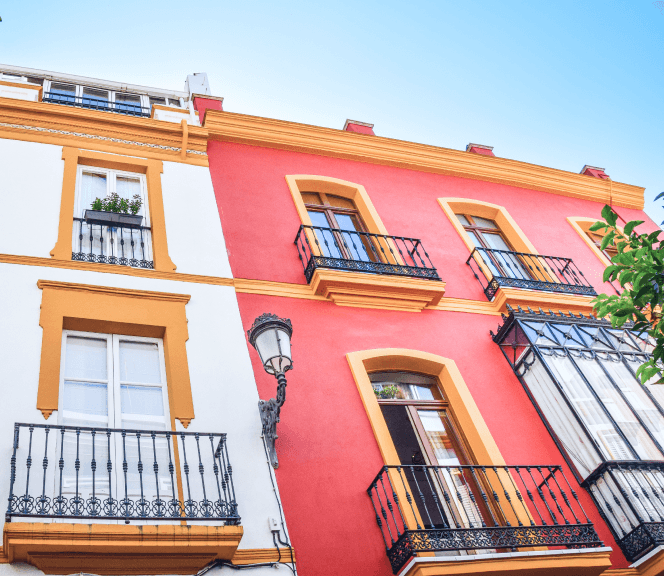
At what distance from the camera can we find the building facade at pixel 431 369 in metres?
6.51

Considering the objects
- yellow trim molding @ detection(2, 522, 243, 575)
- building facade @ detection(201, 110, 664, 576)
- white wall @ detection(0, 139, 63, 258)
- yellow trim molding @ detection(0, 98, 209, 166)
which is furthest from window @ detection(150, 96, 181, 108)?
yellow trim molding @ detection(2, 522, 243, 575)

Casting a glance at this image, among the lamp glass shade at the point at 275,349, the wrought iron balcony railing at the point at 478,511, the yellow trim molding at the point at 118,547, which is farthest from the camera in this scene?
the wrought iron balcony railing at the point at 478,511

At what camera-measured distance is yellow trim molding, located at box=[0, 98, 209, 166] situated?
380 inches

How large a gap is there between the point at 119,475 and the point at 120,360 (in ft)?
5.11

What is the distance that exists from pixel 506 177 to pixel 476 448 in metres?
6.91

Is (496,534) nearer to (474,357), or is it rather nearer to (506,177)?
(474,357)

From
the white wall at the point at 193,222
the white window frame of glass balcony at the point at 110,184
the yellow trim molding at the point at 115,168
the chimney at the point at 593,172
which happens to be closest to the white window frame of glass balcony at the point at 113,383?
the yellow trim molding at the point at 115,168

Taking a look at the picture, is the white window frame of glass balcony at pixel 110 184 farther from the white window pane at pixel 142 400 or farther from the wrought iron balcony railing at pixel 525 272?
the wrought iron balcony railing at pixel 525 272

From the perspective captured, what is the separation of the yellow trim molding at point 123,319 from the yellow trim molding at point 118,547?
1.37 meters

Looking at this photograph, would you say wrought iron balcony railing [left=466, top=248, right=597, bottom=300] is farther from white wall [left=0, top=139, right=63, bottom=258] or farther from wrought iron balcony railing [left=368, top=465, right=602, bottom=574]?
white wall [left=0, top=139, right=63, bottom=258]

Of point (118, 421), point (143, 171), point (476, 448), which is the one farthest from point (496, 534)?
point (143, 171)

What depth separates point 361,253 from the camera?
10.2 m

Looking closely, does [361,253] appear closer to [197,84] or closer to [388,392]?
[388,392]

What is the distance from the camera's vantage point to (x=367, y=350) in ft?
27.4
